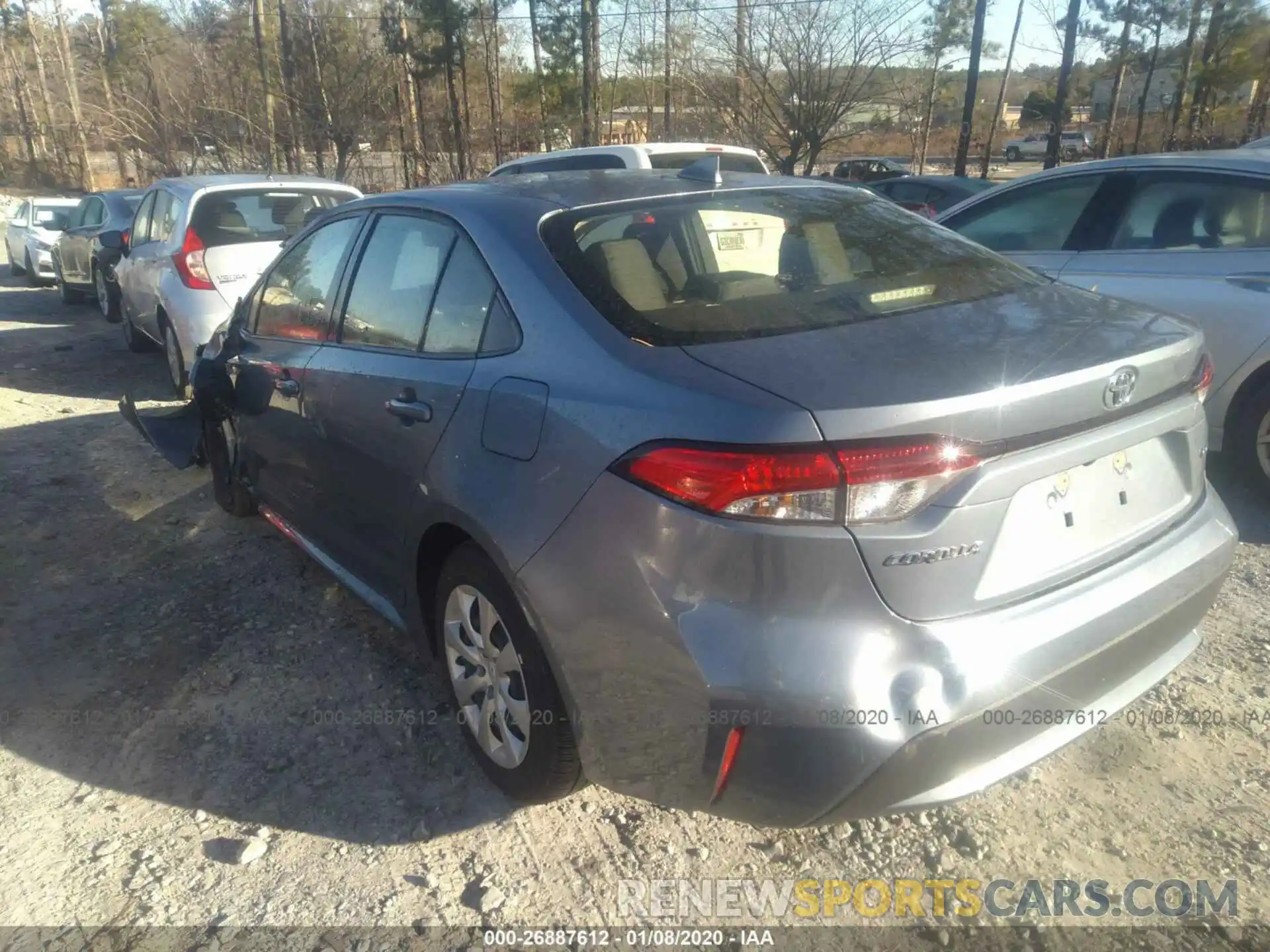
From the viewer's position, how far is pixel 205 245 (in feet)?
23.6

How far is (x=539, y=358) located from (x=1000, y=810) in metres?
1.76

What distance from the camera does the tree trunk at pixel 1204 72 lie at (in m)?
23.7

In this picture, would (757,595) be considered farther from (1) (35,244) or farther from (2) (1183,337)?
(1) (35,244)

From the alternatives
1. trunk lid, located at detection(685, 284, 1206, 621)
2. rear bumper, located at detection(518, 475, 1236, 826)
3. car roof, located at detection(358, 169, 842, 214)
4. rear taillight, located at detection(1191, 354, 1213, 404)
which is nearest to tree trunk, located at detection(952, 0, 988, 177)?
A: car roof, located at detection(358, 169, 842, 214)

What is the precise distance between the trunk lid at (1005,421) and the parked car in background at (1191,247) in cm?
226

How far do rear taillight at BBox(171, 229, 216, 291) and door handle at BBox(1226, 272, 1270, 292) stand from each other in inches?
254

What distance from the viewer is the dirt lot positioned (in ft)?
7.98

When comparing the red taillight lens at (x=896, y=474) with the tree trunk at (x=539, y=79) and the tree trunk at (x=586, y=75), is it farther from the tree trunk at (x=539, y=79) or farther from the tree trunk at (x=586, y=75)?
the tree trunk at (x=539, y=79)

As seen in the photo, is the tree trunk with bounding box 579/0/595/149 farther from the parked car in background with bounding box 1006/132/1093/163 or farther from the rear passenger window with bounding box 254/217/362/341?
the parked car in background with bounding box 1006/132/1093/163

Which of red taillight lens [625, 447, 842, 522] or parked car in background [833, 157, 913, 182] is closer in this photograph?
red taillight lens [625, 447, 842, 522]

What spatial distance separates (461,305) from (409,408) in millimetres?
336

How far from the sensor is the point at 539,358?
2.35m

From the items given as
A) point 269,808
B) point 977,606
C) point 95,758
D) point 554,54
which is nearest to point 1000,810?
point 977,606

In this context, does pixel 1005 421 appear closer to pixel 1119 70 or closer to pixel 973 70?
pixel 973 70
